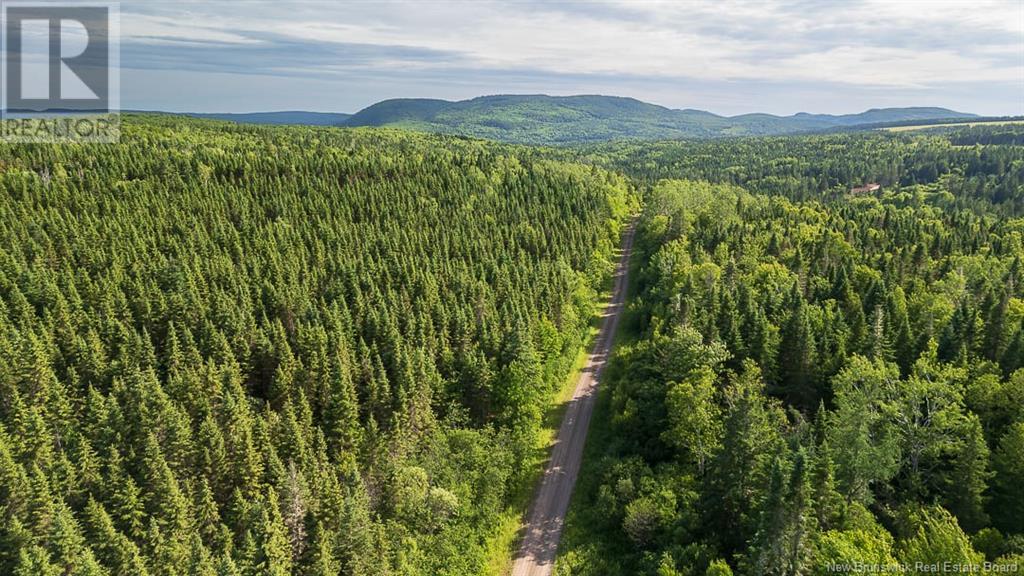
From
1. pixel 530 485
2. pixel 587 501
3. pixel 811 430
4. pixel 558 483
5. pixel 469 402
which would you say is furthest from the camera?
pixel 469 402

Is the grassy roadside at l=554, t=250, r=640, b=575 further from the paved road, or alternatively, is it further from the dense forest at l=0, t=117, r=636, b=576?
the dense forest at l=0, t=117, r=636, b=576

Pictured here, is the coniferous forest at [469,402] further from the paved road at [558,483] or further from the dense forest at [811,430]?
the paved road at [558,483]

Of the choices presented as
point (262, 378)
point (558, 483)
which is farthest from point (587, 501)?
point (262, 378)

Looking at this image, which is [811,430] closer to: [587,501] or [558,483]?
[587,501]

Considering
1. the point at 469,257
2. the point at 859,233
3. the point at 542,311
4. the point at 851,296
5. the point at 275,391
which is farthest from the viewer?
the point at 859,233

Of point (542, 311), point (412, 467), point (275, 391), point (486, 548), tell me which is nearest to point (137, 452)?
point (275, 391)

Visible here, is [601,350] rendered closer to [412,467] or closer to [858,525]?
[412,467]
